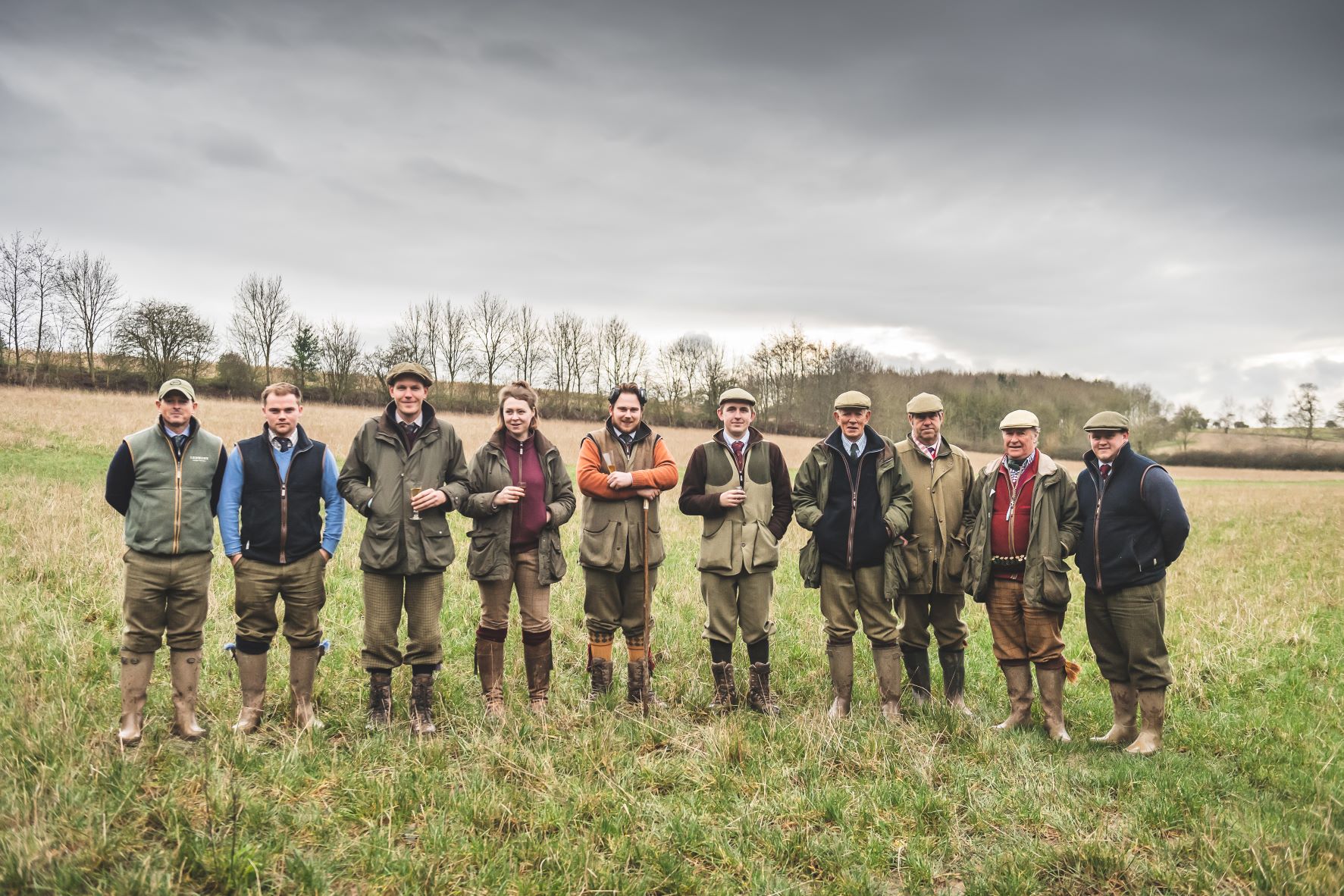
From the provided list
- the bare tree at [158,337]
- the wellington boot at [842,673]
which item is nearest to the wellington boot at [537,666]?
the wellington boot at [842,673]

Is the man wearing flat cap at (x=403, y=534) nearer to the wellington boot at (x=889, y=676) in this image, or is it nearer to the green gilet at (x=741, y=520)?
the green gilet at (x=741, y=520)

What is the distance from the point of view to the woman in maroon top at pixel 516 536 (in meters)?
5.26

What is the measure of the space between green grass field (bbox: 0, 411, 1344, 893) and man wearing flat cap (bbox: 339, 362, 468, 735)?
382 millimetres

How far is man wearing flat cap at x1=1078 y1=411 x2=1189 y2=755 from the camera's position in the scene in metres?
5.13

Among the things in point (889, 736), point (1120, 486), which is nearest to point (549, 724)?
point (889, 736)

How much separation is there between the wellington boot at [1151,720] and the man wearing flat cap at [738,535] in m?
2.55

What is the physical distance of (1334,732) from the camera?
5590 millimetres

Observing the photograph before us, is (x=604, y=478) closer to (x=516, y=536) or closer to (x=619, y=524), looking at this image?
(x=619, y=524)

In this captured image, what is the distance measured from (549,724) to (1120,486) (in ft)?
14.2

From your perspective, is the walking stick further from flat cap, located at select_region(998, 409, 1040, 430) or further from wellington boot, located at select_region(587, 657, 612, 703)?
flat cap, located at select_region(998, 409, 1040, 430)

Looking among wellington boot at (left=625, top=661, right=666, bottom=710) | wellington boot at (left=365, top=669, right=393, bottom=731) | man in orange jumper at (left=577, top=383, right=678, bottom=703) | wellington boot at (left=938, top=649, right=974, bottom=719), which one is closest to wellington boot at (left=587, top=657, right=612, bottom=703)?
man in orange jumper at (left=577, top=383, right=678, bottom=703)

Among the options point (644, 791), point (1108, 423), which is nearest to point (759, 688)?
point (644, 791)

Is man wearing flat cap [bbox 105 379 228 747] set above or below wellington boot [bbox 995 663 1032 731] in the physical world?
above

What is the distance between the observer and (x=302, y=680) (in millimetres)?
5059
